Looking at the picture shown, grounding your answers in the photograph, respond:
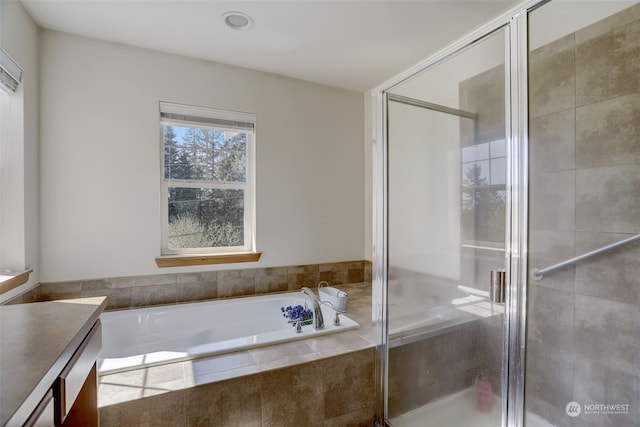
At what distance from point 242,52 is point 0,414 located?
2.45m

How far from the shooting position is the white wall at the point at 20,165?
1.78 metres

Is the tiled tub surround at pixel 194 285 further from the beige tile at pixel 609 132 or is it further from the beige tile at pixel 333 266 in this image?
the beige tile at pixel 609 132

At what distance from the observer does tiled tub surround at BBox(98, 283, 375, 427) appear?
4.27 feet

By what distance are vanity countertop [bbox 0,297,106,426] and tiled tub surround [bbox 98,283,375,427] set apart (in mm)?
550

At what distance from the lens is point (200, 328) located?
7.63ft

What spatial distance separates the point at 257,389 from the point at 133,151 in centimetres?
189

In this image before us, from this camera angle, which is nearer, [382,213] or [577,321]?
[577,321]

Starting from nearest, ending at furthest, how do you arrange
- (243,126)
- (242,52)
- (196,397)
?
(196,397) → (242,52) → (243,126)

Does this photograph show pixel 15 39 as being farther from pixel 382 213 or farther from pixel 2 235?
pixel 382 213

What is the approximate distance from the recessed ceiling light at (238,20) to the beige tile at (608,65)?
1814 millimetres

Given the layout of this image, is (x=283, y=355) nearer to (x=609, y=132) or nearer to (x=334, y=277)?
(x=334, y=277)

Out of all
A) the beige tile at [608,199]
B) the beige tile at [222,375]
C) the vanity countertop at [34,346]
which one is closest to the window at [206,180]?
the beige tile at [222,375]

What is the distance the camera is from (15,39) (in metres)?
1.71

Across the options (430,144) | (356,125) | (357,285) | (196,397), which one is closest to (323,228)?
(357,285)
